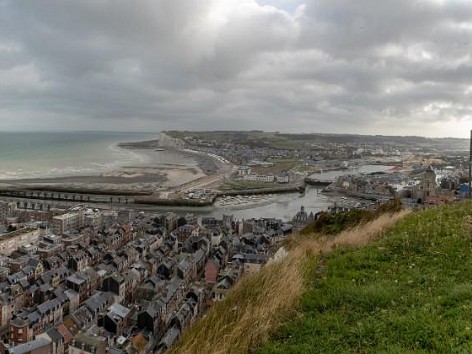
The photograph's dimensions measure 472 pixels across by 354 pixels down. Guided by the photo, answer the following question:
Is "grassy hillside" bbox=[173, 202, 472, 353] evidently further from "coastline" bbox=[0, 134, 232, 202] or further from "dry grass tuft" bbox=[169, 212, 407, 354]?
"coastline" bbox=[0, 134, 232, 202]

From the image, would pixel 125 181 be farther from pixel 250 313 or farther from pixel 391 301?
pixel 391 301

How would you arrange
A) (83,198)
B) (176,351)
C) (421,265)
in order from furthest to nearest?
(83,198), (421,265), (176,351)

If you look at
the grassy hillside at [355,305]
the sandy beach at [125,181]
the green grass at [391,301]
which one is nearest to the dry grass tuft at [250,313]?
the grassy hillside at [355,305]

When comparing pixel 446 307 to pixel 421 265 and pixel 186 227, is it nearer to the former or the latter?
pixel 421 265

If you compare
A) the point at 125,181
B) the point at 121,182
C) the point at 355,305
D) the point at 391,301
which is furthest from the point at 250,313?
the point at 125,181

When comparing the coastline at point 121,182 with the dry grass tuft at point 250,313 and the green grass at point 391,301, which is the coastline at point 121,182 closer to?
the green grass at point 391,301

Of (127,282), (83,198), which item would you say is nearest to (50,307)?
(127,282)
